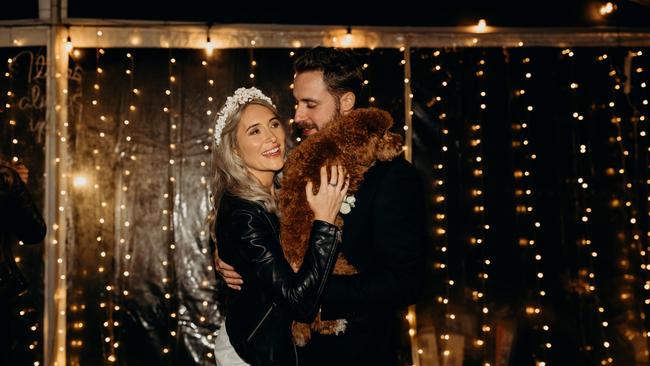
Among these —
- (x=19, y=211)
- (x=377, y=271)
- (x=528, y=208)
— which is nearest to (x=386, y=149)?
(x=377, y=271)

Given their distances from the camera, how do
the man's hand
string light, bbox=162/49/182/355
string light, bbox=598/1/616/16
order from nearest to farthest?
the man's hand → string light, bbox=162/49/182/355 → string light, bbox=598/1/616/16

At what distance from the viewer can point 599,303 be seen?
12.6 feet

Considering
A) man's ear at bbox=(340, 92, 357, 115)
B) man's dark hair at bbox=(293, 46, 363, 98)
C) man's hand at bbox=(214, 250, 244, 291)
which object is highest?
man's dark hair at bbox=(293, 46, 363, 98)

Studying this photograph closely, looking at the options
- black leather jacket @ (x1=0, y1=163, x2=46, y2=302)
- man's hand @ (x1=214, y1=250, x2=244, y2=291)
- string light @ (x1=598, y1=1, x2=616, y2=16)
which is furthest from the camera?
string light @ (x1=598, y1=1, x2=616, y2=16)

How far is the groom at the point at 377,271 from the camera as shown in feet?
4.72

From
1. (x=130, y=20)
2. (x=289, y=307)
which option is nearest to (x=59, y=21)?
(x=130, y=20)

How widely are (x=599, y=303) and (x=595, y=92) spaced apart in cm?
171

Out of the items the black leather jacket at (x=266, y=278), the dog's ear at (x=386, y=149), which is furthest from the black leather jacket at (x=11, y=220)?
the dog's ear at (x=386, y=149)

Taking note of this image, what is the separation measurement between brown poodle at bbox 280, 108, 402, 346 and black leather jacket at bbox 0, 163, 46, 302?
1.70 meters

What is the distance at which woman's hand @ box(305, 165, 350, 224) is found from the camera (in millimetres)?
1448

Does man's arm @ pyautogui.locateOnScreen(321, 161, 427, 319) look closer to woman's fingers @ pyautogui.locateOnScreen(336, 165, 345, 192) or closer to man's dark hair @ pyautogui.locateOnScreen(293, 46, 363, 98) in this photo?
woman's fingers @ pyautogui.locateOnScreen(336, 165, 345, 192)

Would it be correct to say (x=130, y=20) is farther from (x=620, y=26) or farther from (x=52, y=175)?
(x=620, y=26)

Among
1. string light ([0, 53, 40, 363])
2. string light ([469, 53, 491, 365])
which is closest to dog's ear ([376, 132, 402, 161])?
string light ([469, 53, 491, 365])

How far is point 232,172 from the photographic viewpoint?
74.9 inches
